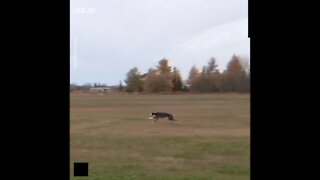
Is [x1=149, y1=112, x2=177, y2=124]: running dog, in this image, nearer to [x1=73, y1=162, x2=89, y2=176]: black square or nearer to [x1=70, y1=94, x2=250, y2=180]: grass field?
[x1=70, y1=94, x2=250, y2=180]: grass field

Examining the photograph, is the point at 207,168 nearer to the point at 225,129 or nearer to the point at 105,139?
the point at 225,129

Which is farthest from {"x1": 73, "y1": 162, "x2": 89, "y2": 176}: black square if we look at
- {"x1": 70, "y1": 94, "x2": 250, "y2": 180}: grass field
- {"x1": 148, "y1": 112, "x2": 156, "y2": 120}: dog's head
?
{"x1": 148, "y1": 112, "x2": 156, "y2": 120}: dog's head

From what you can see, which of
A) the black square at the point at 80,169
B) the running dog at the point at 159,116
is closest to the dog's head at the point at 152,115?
the running dog at the point at 159,116

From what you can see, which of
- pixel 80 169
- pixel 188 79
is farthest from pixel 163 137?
pixel 80 169

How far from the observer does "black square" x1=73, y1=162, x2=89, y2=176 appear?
75.9 inches

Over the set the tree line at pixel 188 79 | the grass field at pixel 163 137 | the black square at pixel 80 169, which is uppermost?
the tree line at pixel 188 79

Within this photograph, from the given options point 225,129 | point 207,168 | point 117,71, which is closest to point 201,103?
point 225,129

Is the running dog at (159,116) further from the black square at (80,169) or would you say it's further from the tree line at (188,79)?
the black square at (80,169)

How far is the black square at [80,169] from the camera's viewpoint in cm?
193

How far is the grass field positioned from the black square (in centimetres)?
3

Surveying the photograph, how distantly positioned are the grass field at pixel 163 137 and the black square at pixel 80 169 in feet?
0.08

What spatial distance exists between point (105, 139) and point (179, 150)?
0.38m

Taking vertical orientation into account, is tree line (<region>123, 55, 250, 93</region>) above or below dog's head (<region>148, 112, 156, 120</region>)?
above
